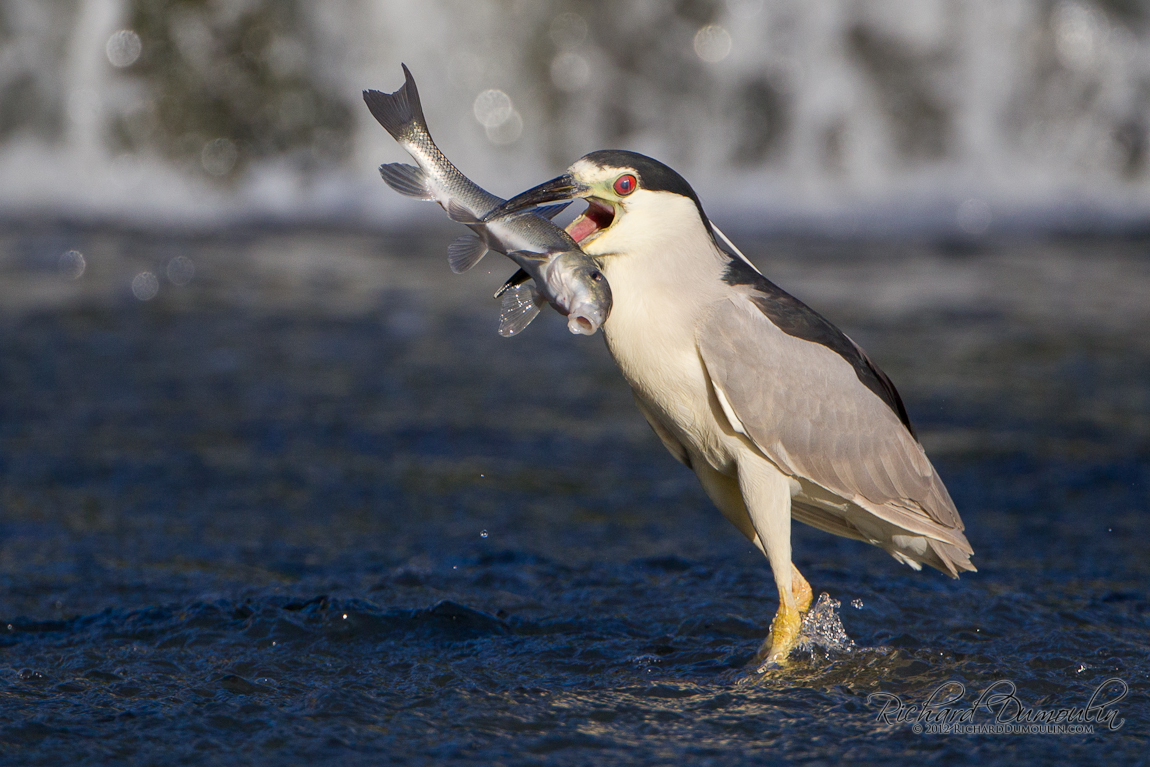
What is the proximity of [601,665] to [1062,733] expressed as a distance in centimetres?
129

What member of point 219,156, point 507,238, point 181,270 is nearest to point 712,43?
point 219,156

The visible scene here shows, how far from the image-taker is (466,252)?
11.5ft

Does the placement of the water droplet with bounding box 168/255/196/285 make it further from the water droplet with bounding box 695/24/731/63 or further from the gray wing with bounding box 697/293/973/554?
the gray wing with bounding box 697/293/973/554

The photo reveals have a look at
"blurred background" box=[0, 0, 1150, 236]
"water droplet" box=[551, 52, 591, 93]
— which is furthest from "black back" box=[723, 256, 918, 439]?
"water droplet" box=[551, 52, 591, 93]

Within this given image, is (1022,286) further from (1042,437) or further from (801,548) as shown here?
(801,548)

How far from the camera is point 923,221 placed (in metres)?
11.5

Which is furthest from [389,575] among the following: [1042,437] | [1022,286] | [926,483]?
[1022,286]

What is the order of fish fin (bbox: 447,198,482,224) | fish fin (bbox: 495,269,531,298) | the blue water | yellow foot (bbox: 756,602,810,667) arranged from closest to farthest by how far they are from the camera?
the blue water
fish fin (bbox: 447,198,482,224)
fish fin (bbox: 495,269,531,298)
yellow foot (bbox: 756,602,810,667)

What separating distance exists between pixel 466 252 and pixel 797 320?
3.28ft

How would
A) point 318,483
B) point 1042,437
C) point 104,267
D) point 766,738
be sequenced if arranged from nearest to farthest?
point 766,738 < point 318,483 < point 1042,437 < point 104,267

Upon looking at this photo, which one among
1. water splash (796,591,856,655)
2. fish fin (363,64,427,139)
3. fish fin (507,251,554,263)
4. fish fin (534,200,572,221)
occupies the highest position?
fish fin (363,64,427,139)

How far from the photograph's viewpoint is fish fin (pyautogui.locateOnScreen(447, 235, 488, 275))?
11.4 feet

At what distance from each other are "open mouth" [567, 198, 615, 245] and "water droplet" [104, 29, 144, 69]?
9283 mm

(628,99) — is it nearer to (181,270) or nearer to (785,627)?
(181,270)
